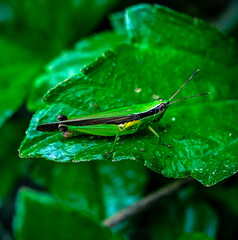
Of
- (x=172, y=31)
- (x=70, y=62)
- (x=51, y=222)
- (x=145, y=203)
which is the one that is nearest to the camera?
(x=51, y=222)

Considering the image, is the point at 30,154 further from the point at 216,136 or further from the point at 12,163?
the point at 12,163

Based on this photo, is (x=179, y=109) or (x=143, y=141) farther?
(x=179, y=109)

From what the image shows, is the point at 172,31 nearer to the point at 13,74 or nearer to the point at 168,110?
the point at 168,110

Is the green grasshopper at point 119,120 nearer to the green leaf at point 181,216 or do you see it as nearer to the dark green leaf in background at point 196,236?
the dark green leaf in background at point 196,236

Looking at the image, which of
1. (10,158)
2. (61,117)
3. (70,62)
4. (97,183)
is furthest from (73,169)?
(61,117)

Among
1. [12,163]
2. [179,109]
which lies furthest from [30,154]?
[12,163]

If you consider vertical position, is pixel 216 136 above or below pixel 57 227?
above

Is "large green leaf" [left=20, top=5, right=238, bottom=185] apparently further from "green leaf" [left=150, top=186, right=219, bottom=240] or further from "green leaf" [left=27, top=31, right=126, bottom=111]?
"green leaf" [left=150, top=186, right=219, bottom=240]
